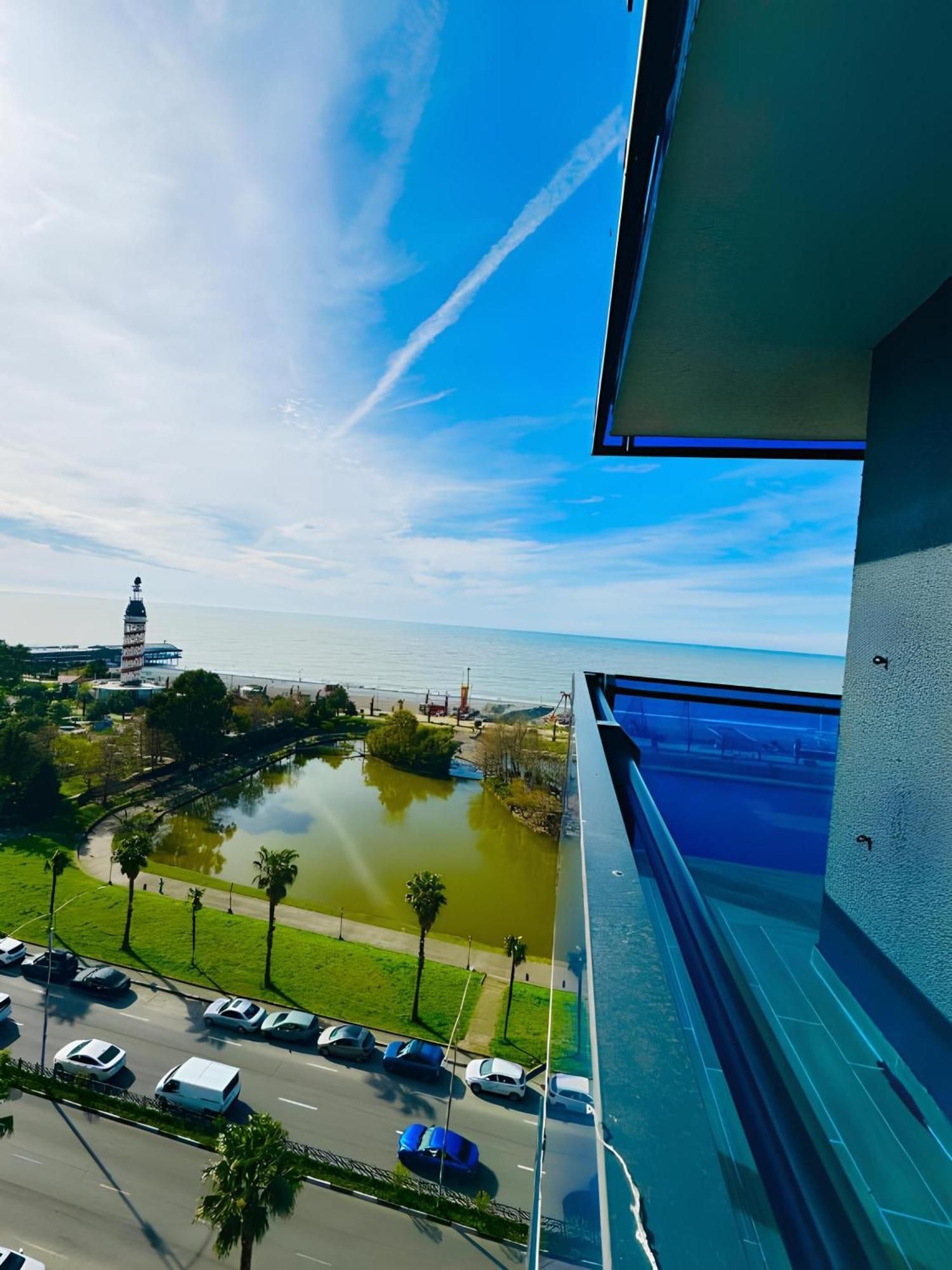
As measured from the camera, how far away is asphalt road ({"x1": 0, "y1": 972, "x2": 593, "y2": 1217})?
8.07 m

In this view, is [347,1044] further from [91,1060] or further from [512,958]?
[91,1060]

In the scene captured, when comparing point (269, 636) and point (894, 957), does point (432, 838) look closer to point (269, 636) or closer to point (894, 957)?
point (894, 957)

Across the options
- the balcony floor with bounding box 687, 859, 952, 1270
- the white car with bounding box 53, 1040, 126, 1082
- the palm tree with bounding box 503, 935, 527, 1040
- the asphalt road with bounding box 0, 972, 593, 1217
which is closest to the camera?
the balcony floor with bounding box 687, 859, 952, 1270

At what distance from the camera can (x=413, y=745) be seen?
28344 millimetres

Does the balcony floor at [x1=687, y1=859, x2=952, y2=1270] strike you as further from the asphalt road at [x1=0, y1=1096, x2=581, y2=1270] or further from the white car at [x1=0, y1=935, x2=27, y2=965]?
the white car at [x1=0, y1=935, x2=27, y2=965]

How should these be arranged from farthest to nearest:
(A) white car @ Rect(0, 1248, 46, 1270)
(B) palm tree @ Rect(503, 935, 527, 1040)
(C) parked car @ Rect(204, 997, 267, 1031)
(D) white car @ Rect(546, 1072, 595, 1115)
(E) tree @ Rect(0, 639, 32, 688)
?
(E) tree @ Rect(0, 639, 32, 688), (B) palm tree @ Rect(503, 935, 527, 1040), (C) parked car @ Rect(204, 997, 267, 1031), (A) white car @ Rect(0, 1248, 46, 1270), (D) white car @ Rect(546, 1072, 595, 1115)

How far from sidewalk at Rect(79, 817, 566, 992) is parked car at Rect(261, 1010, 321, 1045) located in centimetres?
269

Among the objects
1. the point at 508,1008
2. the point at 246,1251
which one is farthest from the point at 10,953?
the point at 508,1008

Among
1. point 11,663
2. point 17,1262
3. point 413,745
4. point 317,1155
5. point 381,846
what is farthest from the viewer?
point 11,663

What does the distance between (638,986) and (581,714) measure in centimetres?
221

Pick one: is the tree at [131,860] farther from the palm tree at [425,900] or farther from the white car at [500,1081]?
the white car at [500,1081]

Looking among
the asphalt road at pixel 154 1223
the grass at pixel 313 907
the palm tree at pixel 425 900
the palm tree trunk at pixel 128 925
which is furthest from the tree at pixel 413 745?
Result: the asphalt road at pixel 154 1223

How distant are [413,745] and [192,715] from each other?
1019 centimetres

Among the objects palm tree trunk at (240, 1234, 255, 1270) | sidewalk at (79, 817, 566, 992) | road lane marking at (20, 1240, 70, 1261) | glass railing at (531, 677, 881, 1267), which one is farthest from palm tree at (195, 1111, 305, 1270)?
glass railing at (531, 677, 881, 1267)
